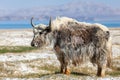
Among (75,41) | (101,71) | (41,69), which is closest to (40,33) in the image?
(75,41)

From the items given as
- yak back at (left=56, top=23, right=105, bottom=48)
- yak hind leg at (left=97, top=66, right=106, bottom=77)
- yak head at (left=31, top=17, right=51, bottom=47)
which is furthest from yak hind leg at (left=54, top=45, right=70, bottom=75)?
yak hind leg at (left=97, top=66, right=106, bottom=77)

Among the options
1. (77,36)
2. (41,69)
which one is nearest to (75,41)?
(77,36)

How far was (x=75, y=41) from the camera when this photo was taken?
2345 centimetres

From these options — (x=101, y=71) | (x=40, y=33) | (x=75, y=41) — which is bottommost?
(x=101, y=71)

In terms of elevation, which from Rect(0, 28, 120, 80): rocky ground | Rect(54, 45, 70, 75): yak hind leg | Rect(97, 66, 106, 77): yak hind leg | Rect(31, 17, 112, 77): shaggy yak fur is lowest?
Rect(0, 28, 120, 80): rocky ground

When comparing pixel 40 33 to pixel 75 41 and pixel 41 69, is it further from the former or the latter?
pixel 41 69

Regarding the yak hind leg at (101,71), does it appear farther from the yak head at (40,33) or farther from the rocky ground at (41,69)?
the yak head at (40,33)

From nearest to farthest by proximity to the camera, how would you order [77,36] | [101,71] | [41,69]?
[77,36] < [101,71] < [41,69]

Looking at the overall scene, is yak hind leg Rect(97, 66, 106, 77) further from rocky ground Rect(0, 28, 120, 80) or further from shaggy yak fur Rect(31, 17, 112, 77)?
rocky ground Rect(0, 28, 120, 80)

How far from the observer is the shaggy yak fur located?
23.4 m

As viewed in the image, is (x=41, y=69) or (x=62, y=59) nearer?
(x=62, y=59)

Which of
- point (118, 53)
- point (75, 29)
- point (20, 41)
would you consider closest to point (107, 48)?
point (75, 29)

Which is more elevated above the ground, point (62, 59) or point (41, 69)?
point (62, 59)

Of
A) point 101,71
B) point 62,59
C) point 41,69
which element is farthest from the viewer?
point 41,69
